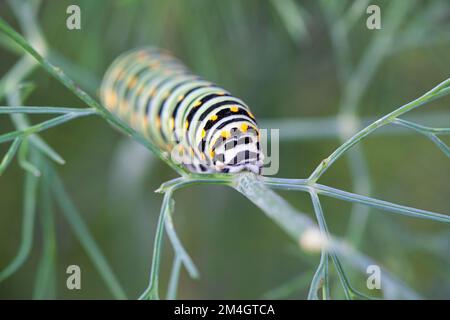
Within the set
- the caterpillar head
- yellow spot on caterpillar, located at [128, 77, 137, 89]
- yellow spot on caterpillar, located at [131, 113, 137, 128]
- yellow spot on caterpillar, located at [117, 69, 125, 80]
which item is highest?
yellow spot on caterpillar, located at [117, 69, 125, 80]

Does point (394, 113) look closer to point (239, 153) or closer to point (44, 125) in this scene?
point (239, 153)

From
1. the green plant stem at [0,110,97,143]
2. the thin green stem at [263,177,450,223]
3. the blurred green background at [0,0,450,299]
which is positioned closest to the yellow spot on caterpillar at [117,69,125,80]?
the blurred green background at [0,0,450,299]

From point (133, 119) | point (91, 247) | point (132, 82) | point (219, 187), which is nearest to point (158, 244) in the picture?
point (91, 247)

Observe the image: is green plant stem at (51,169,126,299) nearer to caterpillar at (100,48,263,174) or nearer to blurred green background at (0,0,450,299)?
caterpillar at (100,48,263,174)

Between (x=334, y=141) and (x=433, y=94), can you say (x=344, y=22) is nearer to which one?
(x=334, y=141)

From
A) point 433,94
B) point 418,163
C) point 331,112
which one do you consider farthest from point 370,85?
point 433,94

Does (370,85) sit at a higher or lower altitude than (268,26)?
lower

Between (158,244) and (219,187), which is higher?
(219,187)
